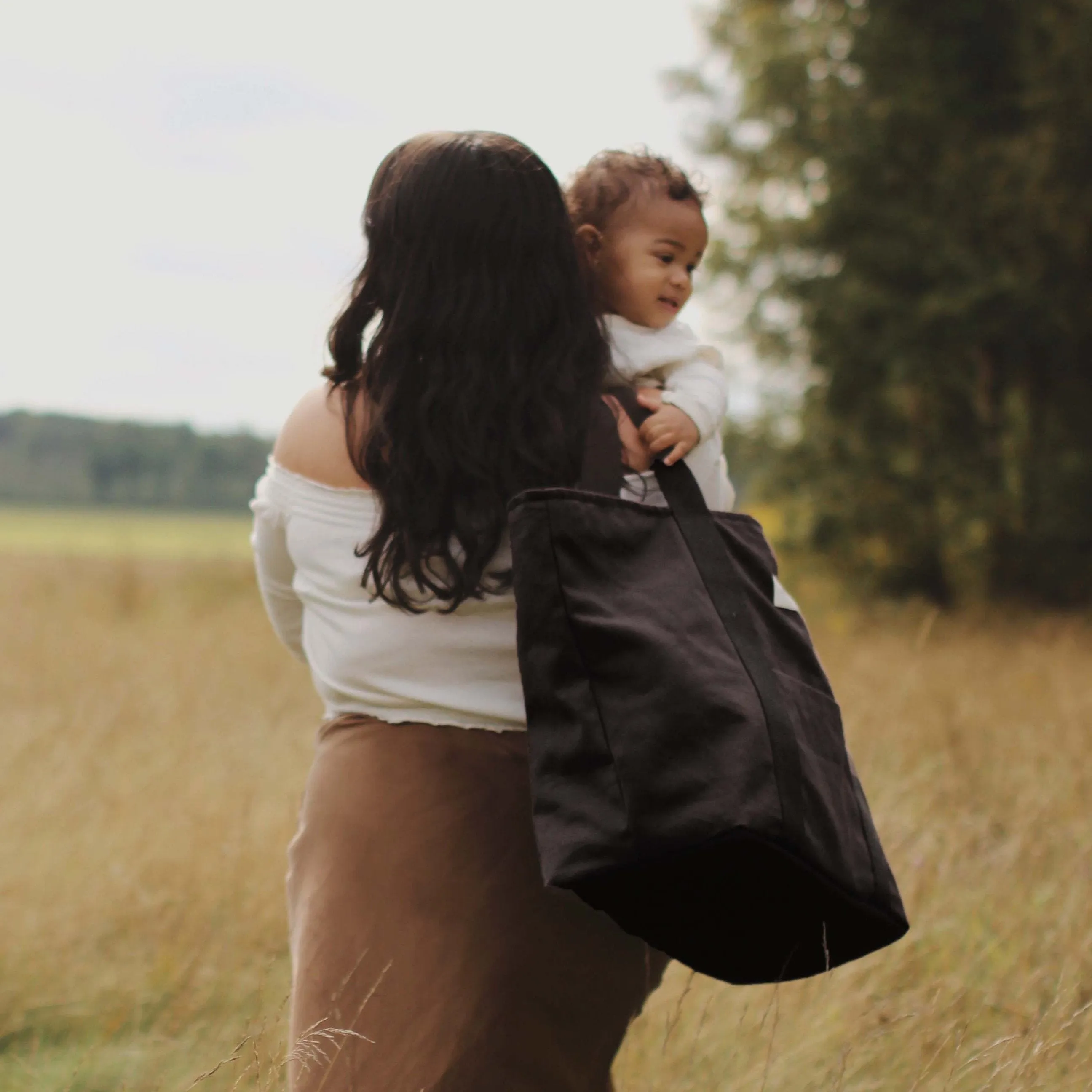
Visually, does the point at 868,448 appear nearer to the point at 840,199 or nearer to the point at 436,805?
the point at 840,199

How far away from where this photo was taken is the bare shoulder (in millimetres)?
1620

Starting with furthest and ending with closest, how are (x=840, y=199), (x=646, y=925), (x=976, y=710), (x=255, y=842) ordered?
(x=840, y=199), (x=976, y=710), (x=255, y=842), (x=646, y=925)

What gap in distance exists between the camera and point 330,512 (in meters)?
1.63

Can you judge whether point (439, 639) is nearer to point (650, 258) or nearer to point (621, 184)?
point (650, 258)

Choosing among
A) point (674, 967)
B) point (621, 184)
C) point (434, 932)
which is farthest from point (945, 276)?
point (434, 932)

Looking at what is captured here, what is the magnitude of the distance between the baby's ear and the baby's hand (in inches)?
15.5

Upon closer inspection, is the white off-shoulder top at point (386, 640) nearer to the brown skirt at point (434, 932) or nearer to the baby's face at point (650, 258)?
the brown skirt at point (434, 932)

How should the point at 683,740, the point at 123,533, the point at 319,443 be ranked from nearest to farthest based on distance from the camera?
the point at 683,740 < the point at 319,443 < the point at 123,533

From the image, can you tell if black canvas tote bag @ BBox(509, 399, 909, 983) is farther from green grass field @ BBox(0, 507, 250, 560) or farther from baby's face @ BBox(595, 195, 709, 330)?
green grass field @ BBox(0, 507, 250, 560)

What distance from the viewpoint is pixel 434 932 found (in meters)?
1.57

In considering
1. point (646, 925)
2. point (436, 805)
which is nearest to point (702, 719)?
point (646, 925)

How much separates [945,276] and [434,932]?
743 centimetres

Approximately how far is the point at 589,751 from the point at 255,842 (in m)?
2.50

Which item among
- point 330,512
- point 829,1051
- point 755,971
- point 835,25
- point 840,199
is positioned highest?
point 835,25
